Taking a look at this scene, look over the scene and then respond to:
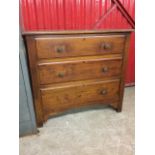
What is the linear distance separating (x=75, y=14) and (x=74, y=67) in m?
0.74

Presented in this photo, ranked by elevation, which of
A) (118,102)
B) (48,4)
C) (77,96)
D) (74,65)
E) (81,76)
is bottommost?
(118,102)

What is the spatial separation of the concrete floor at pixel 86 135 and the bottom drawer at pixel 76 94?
0.55ft

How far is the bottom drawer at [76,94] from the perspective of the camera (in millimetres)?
1514

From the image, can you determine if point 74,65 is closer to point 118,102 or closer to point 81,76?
point 81,76

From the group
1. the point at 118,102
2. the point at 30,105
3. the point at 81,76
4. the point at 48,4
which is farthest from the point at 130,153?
the point at 48,4

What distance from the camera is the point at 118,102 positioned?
1.79 m

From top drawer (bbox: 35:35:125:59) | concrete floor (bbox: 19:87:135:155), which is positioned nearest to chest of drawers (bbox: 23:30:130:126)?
top drawer (bbox: 35:35:125:59)

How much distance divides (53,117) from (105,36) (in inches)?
39.3

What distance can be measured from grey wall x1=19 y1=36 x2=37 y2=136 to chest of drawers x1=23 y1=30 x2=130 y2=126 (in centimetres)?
7

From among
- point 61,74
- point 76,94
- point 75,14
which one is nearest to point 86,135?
point 76,94

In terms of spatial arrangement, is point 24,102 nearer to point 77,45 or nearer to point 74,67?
point 74,67

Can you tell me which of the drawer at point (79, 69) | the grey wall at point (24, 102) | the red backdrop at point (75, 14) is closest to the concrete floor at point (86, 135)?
the grey wall at point (24, 102)

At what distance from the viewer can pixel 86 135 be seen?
4.87 feet
